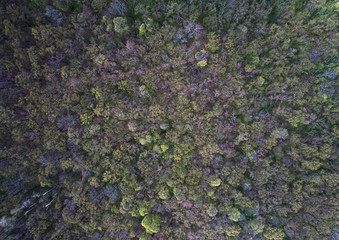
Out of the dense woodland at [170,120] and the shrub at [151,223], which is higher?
the dense woodland at [170,120]

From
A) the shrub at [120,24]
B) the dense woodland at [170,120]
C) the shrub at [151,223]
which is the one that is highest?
the shrub at [120,24]

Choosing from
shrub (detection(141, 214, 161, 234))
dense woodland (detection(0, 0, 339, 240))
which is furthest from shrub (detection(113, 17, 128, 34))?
shrub (detection(141, 214, 161, 234))

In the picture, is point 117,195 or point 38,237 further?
point 117,195

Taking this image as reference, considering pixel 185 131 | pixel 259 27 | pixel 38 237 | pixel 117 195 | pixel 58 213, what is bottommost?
pixel 38 237

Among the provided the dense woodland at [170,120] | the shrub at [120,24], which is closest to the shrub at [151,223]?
the dense woodland at [170,120]

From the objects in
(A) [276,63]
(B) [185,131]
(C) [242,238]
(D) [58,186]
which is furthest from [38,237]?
(A) [276,63]

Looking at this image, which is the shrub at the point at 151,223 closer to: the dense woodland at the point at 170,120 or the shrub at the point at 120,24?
the dense woodland at the point at 170,120

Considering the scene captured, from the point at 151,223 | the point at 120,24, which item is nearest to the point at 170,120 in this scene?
the point at 120,24

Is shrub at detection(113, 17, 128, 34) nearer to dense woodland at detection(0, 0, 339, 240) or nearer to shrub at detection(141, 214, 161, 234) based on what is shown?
dense woodland at detection(0, 0, 339, 240)

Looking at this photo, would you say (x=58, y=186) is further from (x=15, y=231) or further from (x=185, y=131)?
(x=185, y=131)
